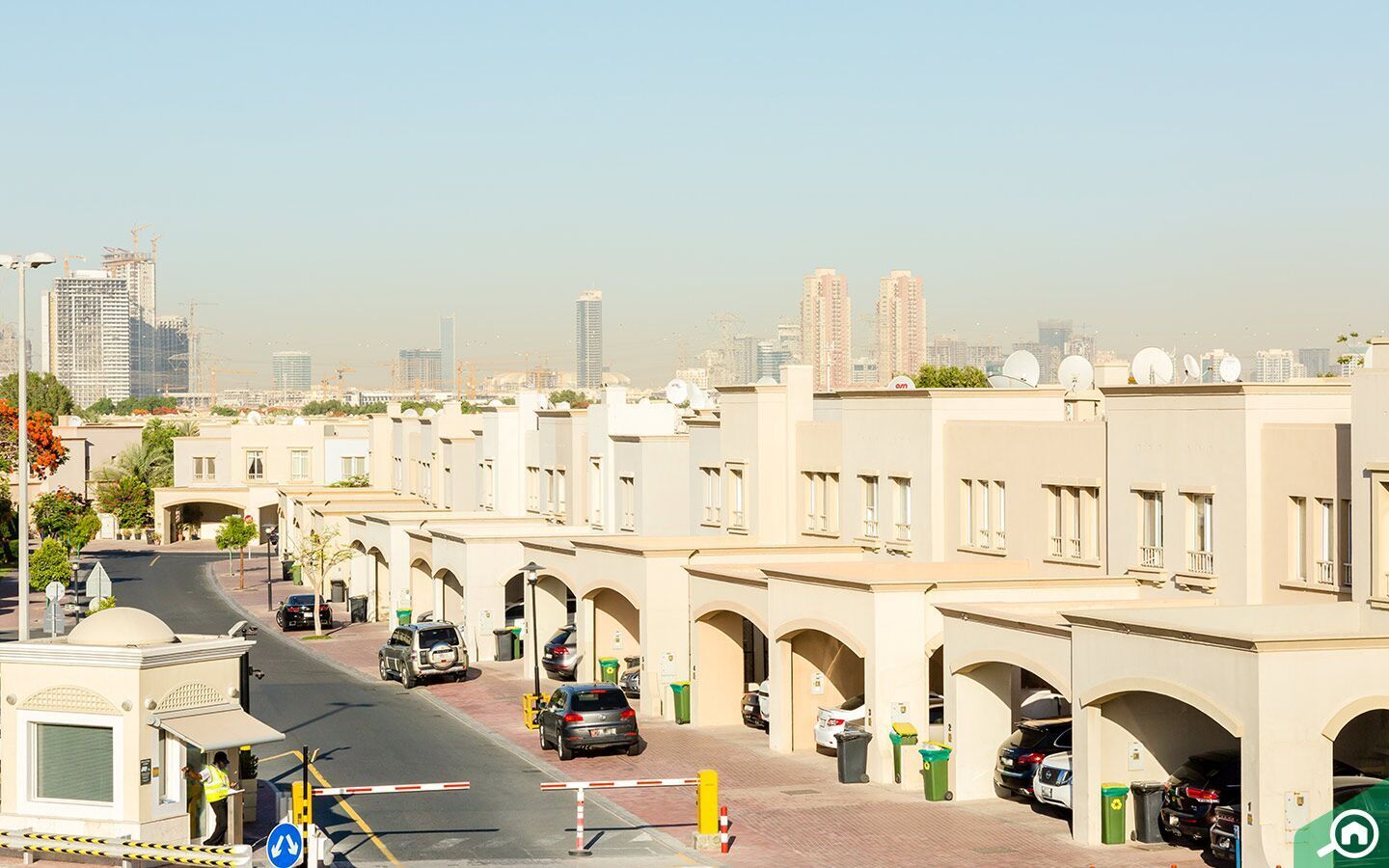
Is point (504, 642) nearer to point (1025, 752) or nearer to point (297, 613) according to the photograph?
point (297, 613)

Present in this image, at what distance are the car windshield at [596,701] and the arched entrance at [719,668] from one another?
16.3ft

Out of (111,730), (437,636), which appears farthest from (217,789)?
(437,636)

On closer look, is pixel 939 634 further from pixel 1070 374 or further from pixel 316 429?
pixel 316 429

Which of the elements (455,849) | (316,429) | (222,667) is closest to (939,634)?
(455,849)

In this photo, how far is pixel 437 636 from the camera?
47.0 m

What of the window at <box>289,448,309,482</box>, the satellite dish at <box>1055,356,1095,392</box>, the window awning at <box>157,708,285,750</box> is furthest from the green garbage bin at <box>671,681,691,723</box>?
the window at <box>289,448,309,482</box>

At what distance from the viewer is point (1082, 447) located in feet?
119

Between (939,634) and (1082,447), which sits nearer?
(939,634)

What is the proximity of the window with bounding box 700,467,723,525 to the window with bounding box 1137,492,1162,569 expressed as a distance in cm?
1830

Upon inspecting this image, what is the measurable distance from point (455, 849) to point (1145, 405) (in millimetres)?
17043

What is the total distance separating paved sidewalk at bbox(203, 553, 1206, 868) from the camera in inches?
995

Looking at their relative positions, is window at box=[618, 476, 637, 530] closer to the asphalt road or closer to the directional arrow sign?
the asphalt road

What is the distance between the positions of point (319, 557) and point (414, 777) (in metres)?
33.9

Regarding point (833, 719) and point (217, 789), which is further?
point (833, 719)
